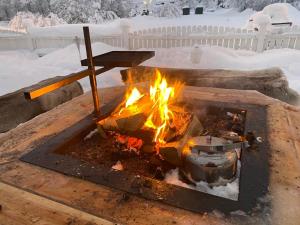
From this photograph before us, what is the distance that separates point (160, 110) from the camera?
7.20 ft

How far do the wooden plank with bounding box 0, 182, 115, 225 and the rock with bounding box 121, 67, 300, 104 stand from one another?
3.55 metres

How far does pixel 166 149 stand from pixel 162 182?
34 centimetres

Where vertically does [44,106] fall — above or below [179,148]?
below

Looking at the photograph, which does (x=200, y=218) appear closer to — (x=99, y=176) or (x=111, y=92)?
(x=99, y=176)

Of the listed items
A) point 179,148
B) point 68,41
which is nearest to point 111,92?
point 179,148

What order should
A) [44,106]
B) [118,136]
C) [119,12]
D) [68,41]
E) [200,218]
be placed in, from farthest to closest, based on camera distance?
[119,12], [68,41], [44,106], [118,136], [200,218]

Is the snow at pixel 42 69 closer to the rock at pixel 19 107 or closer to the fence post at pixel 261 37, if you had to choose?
the rock at pixel 19 107

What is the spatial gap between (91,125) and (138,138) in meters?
0.50

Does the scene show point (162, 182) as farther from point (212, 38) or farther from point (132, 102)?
point (212, 38)

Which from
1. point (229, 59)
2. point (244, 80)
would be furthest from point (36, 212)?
point (229, 59)

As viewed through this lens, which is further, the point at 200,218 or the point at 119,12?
the point at 119,12

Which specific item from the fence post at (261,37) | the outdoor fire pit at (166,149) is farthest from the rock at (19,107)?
the fence post at (261,37)

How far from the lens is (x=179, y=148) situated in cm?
179

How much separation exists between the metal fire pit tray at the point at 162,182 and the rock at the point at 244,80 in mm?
2191
